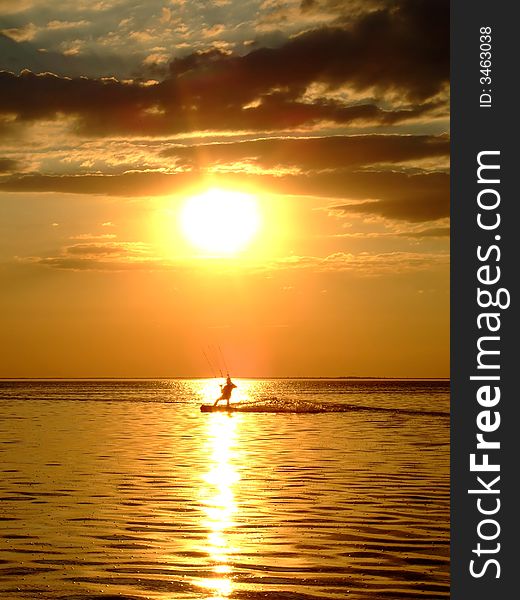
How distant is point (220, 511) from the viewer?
26531 mm

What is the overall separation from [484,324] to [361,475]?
15.5m

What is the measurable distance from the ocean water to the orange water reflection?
50 mm

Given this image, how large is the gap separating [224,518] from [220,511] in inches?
44.8

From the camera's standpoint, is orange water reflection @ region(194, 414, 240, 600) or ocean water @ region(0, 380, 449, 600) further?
ocean water @ region(0, 380, 449, 600)

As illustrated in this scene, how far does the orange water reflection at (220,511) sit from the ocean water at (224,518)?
0.05m

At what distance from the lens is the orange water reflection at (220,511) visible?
61.4ft

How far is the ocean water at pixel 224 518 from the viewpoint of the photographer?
18859mm

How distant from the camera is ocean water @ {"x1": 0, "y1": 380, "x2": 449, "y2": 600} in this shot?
61.9 feet

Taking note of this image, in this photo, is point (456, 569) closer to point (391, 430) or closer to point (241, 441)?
point (241, 441)

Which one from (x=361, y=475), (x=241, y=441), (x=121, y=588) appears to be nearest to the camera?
(x=121, y=588)

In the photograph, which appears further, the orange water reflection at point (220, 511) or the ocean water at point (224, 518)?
the ocean water at point (224, 518)

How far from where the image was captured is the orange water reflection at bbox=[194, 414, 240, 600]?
18.7 metres

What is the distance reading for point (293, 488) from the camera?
3133 centimetres

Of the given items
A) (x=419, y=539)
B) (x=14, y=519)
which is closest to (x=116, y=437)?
(x=14, y=519)
